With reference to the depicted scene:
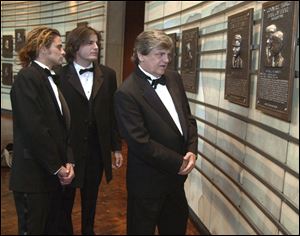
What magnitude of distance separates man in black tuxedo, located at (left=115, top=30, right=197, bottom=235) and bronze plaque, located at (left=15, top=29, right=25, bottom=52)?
1.49ft

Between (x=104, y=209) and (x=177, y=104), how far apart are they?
93 centimetres

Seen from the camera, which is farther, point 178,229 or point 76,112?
point 178,229

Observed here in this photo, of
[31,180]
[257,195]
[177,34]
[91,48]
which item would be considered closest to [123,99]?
[91,48]

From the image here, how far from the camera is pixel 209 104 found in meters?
3.34

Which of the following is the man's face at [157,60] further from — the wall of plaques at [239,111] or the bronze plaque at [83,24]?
the wall of plaques at [239,111]

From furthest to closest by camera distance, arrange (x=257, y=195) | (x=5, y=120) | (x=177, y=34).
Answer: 1. (x=177, y=34)
2. (x=257, y=195)
3. (x=5, y=120)

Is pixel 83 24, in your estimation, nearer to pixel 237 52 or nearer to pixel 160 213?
pixel 160 213

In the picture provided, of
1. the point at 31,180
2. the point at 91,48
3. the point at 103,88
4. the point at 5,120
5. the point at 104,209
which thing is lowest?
the point at 104,209

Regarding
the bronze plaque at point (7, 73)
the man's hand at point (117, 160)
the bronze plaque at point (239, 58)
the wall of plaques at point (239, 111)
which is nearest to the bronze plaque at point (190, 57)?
the wall of plaques at point (239, 111)

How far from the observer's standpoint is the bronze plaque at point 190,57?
11.2 feet

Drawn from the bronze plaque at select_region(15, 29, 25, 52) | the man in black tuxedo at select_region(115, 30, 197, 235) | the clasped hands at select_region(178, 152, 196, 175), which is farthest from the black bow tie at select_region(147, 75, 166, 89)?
the bronze plaque at select_region(15, 29, 25, 52)

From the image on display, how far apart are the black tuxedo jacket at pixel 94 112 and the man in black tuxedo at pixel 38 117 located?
4 centimetres

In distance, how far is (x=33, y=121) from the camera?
175 centimetres

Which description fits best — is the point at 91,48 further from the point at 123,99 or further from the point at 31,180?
the point at 31,180
